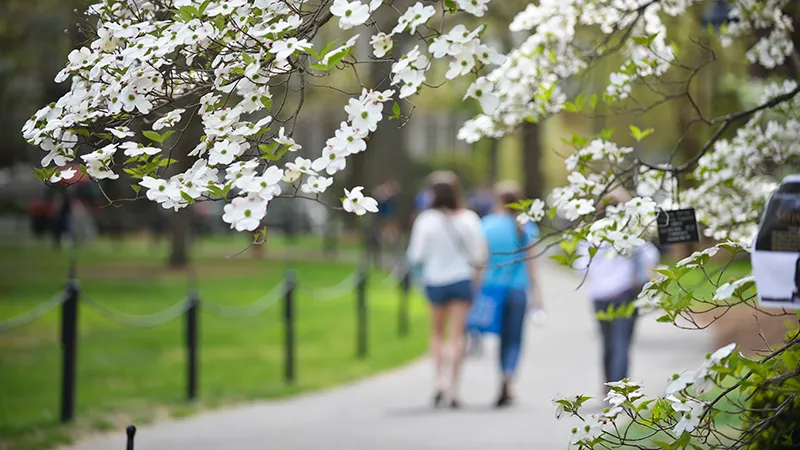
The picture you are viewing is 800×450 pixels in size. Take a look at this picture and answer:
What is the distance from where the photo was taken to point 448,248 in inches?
420

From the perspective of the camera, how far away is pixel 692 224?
18.4 feet

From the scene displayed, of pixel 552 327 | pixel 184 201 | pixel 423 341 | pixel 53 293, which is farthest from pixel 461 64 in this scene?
pixel 53 293

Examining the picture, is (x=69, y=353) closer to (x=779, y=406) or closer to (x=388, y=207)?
(x=779, y=406)

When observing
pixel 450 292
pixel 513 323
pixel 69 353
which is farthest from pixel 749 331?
pixel 69 353

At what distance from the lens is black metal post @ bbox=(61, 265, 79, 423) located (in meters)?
9.08

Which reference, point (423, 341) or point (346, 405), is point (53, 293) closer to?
point (423, 341)

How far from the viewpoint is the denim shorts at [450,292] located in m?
10.6

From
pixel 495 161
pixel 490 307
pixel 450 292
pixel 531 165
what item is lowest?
pixel 490 307

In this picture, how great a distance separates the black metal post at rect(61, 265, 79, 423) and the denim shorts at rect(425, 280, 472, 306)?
3173 mm

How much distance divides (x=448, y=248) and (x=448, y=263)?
0.14 metres

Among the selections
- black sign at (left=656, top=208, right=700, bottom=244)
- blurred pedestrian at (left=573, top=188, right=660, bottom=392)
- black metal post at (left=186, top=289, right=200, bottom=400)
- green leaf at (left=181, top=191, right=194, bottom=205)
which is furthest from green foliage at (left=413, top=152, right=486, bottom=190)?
green leaf at (left=181, top=191, right=194, bottom=205)

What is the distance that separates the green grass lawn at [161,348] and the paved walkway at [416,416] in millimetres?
455

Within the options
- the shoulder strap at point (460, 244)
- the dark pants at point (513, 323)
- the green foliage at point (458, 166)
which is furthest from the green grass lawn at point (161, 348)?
the green foliage at point (458, 166)

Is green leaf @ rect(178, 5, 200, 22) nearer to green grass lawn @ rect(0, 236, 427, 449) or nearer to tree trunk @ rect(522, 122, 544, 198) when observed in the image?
green grass lawn @ rect(0, 236, 427, 449)
